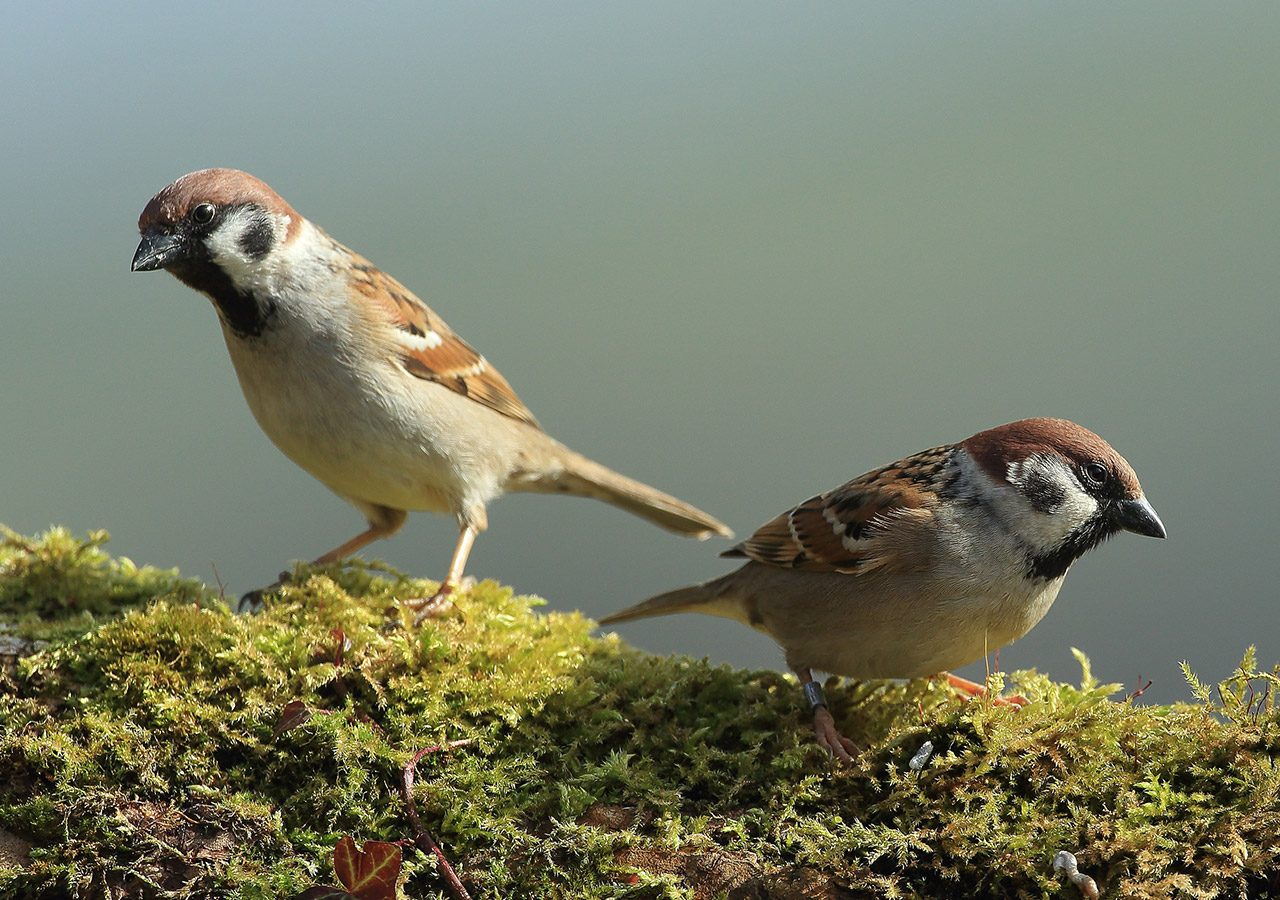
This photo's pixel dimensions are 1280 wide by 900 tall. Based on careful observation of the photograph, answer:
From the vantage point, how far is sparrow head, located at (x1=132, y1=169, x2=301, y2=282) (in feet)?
12.8

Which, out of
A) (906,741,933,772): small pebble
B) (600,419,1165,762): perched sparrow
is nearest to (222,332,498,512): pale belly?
(600,419,1165,762): perched sparrow

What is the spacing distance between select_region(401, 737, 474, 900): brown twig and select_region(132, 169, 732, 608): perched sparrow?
1.00 meters

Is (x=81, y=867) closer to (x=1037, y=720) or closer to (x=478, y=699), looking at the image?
(x=478, y=699)

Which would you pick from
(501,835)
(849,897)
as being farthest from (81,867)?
(849,897)

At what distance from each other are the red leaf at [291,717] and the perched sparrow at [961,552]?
4.73ft

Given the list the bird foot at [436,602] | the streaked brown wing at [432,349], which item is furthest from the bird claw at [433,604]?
the streaked brown wing at [432,349]

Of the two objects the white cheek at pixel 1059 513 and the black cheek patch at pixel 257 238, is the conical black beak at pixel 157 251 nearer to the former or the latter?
the black cheek patch at pixel 257 238

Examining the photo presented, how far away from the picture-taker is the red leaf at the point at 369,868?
99.6 inches

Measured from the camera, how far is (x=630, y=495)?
17.0 feet

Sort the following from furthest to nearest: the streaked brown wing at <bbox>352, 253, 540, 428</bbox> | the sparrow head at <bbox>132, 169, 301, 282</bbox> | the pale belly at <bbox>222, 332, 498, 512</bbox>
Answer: the streaked brown wing at <bbox>352, 253, 540, 428</bbox> < the pale belly at <bbox>222, 332, 498, 512</bbox> < the sparrow head at <bbox>132, 169, 301, 282</bbox>

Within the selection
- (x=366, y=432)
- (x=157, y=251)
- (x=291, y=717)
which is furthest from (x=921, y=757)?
(x=157, y=251)

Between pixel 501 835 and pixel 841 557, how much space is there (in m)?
1.37

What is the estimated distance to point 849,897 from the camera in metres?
2.56

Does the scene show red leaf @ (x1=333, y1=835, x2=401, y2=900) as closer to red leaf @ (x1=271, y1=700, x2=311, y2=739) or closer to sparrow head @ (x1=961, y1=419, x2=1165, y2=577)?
red leaf @ (x1=271, y1=700, x2=311, y2=739)
